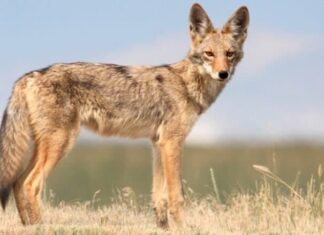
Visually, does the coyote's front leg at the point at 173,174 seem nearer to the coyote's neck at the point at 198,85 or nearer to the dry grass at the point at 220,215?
the dry grass at the point at 220,215

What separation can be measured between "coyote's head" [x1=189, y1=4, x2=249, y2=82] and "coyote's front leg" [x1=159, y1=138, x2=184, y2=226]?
0.90 metres

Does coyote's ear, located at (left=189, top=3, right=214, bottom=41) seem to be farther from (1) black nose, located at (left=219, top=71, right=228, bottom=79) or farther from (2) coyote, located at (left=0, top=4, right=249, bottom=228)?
(1) black nose, located at (left=219, top=71, right=228, bottom=79)

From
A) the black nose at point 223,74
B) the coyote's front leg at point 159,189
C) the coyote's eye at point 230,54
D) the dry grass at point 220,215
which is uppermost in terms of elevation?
the coyote's eye at point 230,54

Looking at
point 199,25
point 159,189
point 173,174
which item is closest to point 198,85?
point 199,25

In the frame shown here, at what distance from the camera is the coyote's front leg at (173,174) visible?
9.61 m

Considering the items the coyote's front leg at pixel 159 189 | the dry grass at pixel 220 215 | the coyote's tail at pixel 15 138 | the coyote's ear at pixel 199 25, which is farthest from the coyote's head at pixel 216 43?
the coyote's tail at pixel 15 138

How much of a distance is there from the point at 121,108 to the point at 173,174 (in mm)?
944

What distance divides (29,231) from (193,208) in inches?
146

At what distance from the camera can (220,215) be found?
11172 mm

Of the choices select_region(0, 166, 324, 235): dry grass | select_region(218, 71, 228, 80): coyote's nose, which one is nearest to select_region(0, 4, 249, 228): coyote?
select_region(218, 71, 228, 80): coyote's nose

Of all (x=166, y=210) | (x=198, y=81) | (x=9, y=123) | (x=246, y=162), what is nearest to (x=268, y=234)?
(x=166, y=210)

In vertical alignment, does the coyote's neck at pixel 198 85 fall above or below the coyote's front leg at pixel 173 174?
above

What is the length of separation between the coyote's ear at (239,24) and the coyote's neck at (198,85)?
57 centimetres

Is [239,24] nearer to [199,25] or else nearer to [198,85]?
[199,25]
